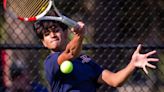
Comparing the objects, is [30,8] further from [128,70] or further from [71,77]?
[128,70]

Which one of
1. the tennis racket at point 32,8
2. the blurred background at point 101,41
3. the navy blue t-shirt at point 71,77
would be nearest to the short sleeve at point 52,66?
the navy blue t-shirt at point 71,77

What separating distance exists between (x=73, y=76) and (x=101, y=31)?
2021 millimetres

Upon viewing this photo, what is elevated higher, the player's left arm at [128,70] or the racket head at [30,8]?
the racket head at [30,8]

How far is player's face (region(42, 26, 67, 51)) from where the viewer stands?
3.52 meters

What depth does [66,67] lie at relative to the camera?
3395mm

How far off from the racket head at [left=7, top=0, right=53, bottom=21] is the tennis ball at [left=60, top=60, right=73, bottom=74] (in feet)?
1.08

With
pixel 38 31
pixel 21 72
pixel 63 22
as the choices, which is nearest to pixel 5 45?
pixel 21 72

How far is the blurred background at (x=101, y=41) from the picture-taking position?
5.26 m

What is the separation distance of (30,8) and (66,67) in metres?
0.49

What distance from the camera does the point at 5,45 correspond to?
5035mm

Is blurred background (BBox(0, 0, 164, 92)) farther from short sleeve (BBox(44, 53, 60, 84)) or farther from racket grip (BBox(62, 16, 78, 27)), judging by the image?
racket grip (BBox(62, 16, 78, 27))

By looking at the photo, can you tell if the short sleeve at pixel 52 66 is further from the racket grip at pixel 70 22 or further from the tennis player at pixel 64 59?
the racket grip at pixel 70 22

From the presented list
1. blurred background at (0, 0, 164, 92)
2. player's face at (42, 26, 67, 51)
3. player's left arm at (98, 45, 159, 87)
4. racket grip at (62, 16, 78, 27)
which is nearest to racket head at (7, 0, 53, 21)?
player's face at (42, 26, 67, 51)

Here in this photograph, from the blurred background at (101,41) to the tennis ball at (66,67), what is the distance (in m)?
1.61
